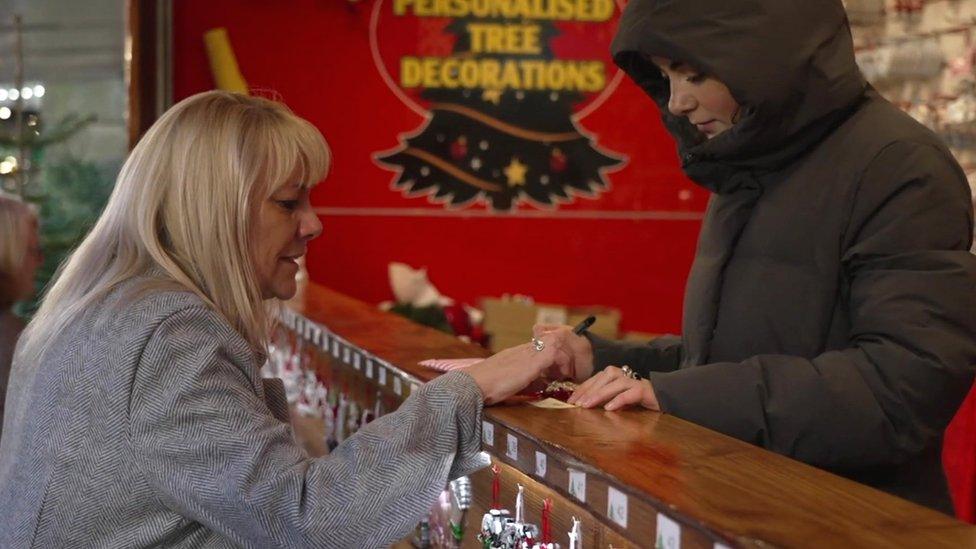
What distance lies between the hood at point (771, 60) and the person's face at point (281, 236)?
0.67m

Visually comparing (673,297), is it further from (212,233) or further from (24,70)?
(212,233)

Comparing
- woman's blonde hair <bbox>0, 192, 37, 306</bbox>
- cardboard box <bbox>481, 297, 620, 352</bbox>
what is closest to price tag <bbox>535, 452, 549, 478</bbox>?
woman's blonde hair <bbox>0, 192, 37, 306</bbox>

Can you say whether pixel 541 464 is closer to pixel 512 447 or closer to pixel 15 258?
pixel 512 447

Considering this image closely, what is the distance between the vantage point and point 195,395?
5.54ft

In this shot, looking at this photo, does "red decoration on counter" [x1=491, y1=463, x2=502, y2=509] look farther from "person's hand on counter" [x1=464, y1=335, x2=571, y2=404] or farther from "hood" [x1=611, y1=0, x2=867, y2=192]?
"hood" [x1=611, y1=0, x2=867, y2=192]

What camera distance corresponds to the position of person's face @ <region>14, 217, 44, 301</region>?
155 inches

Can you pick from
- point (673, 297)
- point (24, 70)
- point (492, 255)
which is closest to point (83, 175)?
point (24, 70)

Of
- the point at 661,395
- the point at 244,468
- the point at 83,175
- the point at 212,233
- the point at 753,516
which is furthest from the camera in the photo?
the point at 83,175

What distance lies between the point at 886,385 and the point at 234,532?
96 cm

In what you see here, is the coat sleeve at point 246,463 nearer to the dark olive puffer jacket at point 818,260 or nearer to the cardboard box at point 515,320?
the dark olive puffer jacket at point 818,260

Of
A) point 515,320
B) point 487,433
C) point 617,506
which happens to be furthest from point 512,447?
point 515,320

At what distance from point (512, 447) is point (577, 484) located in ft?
0.76

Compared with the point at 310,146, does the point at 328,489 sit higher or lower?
lower

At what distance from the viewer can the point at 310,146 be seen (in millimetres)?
1963
